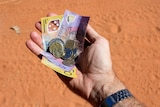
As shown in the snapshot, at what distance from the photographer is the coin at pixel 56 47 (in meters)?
3.19

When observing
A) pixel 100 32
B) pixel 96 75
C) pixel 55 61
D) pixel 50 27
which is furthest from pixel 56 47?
pixel 100 32

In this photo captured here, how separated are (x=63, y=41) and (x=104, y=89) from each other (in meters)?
0.71

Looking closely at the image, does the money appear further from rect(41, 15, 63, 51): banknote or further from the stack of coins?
rect(41, 15, 63, 51): banknote

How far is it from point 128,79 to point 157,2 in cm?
202

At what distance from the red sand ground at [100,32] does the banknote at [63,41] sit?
171cm

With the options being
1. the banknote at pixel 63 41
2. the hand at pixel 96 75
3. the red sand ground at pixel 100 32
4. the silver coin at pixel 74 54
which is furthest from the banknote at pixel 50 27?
the red sand ground at pixel 100 32

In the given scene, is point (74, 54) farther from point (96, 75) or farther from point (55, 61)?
point (96, 75)

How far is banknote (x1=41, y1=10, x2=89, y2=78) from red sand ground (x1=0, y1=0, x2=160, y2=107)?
Result: 171 centimetres

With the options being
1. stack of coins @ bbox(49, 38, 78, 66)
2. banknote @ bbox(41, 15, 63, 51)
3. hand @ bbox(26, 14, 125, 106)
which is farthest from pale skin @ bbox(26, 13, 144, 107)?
banknote @ bbox(41, 15, 63, 51)

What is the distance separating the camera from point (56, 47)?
3.18m

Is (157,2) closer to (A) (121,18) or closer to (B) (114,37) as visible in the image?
(A) (121,18)

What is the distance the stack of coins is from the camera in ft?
10.4

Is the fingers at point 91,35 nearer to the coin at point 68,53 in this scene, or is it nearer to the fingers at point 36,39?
the coin at point 68,53

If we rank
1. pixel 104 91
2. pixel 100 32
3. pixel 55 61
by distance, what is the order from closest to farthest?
pixel 104 91 → pixel 55 61 → pixel 100 32
